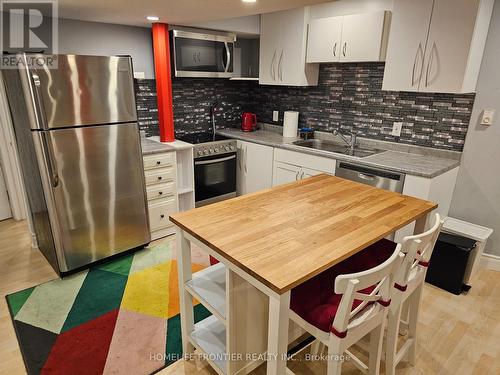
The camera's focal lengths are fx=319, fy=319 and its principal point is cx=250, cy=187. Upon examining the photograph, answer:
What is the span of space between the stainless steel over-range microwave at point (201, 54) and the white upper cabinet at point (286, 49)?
394 mm

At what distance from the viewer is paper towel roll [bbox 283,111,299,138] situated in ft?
12.0

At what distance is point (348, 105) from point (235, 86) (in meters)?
1.54

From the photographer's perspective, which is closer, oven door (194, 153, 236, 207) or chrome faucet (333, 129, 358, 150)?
chrome faucet (333, 129, 358, 150)

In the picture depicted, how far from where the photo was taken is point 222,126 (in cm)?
414

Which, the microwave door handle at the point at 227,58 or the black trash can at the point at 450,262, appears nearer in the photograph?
the black trash can at the point at 450,262

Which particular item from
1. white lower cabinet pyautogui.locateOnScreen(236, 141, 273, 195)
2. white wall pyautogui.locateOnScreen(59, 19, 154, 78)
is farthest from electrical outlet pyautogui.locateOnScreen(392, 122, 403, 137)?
white wall pyautogui.locateOnScreen(59, 19, 154, 78)

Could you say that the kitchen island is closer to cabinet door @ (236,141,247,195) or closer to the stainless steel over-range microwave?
cabinet door @ (236,141,247,195)

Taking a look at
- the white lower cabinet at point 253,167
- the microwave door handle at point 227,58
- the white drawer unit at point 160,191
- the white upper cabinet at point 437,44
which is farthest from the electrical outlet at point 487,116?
the white drawer unit at point 160,191

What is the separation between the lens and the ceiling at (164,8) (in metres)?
1.98

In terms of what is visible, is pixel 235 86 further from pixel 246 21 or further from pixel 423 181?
pixel 423 181

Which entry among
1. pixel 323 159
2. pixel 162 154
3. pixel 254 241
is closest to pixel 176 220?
pixel 254 241

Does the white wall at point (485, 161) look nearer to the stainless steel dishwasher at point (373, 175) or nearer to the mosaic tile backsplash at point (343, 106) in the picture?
the mosaic tile backsplash at point (343, 106)

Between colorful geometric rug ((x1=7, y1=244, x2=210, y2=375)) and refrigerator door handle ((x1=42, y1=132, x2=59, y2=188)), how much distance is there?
0.81 metres

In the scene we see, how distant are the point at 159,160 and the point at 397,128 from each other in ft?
7.31
